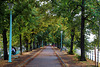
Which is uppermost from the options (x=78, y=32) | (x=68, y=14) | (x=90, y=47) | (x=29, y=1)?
(x=29, y=1)

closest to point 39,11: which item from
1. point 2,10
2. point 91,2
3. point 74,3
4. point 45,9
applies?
point 45,9

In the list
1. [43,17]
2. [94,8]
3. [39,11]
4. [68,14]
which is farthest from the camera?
[43,17]

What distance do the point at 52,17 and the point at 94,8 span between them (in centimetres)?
1029

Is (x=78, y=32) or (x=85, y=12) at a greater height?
(x=85, y=12)

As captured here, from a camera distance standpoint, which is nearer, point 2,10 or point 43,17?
point 2,10

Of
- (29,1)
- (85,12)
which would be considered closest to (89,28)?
(85,12)

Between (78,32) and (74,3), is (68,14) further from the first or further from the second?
(78,32)

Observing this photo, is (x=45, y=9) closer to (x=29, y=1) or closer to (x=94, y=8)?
(x=29, y=1)

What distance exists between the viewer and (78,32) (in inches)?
1008

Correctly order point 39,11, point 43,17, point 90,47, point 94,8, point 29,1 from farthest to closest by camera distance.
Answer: point 43,17 < point 39,11 < point 90,47 < point 29,1 < point 94,8

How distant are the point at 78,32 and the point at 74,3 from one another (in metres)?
9.33

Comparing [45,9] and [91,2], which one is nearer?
[91,2]

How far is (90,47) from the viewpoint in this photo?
72.4ft

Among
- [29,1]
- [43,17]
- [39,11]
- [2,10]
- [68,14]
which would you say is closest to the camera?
[2,10]
